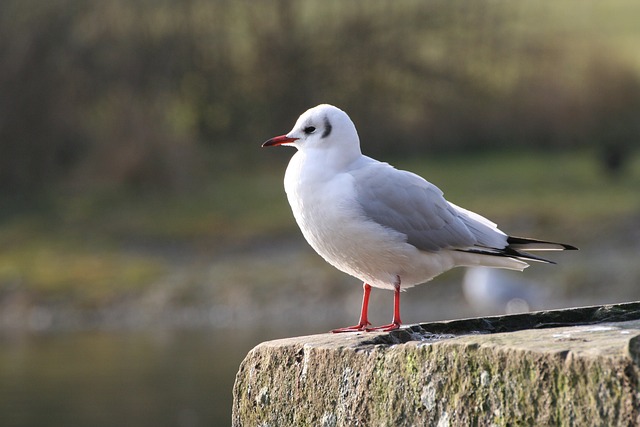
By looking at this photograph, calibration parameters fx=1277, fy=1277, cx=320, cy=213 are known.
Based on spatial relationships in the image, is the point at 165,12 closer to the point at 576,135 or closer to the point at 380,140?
the point at 380,140

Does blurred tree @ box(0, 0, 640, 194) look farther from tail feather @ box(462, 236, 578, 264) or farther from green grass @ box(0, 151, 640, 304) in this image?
tail feather @ box(462, 236, 578, 264)

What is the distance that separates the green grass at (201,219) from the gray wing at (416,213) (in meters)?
12.2

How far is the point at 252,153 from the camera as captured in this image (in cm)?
2281

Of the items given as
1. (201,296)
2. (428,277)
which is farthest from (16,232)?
(428,277)

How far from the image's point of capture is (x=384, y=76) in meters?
22.8

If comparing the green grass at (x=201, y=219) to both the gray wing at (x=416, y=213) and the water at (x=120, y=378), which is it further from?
the gray wing at (x=416, y=213)

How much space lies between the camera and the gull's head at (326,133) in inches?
193

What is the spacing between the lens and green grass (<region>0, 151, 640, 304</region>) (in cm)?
1725

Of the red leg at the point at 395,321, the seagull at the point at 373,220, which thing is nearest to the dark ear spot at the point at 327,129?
the seagull at the point at 373,220

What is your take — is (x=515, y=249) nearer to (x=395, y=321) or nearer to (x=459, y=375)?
(x=395, y=321)

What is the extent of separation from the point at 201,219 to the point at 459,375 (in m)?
15.6

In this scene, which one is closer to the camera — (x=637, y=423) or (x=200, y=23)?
(x=637, y=423)

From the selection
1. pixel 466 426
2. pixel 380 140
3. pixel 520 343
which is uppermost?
pixel 380 140

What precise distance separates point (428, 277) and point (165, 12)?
17.7 metres
